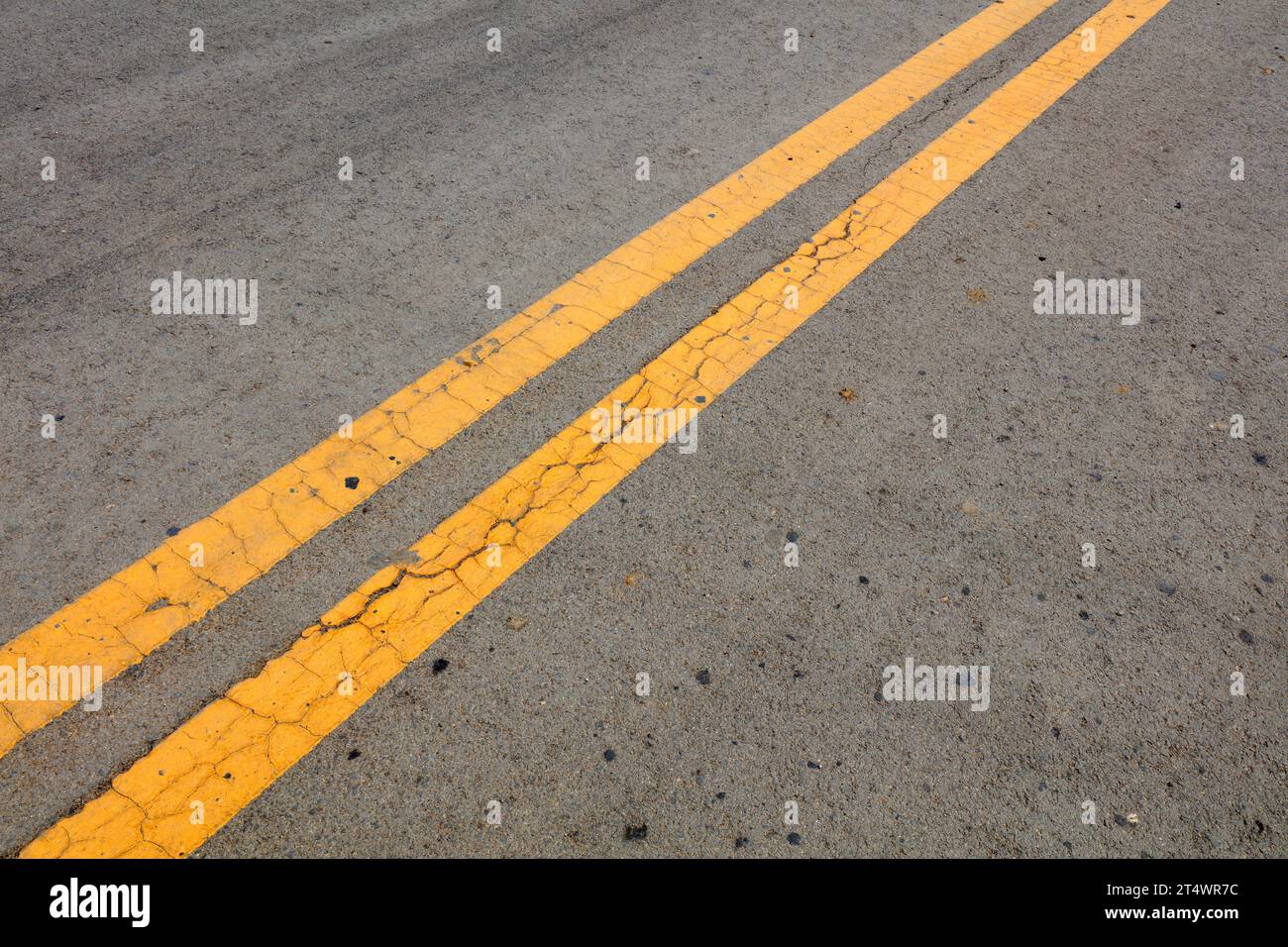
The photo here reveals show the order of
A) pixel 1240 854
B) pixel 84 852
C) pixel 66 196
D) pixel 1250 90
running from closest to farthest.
→ pixel 84 852 < pixel 1240 854 < pixel 66 196 < pixel 1250 90

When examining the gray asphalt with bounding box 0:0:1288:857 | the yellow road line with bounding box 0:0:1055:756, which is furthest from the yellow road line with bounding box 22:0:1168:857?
the yellow road line with bounding box 0:0:1055:756

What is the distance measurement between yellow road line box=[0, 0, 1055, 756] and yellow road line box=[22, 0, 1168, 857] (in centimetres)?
30

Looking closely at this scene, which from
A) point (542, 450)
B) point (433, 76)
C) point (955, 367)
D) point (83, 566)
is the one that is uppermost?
point (433, 76)

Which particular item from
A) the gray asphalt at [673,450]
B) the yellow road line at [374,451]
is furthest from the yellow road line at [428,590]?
the yellow road line at [374,451]

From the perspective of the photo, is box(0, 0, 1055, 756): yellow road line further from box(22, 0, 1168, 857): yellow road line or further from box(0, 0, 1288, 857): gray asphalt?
box(22, 0, 1168, 857): yellow road line

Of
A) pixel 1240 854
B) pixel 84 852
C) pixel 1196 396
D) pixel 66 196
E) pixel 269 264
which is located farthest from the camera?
pixel 66 196

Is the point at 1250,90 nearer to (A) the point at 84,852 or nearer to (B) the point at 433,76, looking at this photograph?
(B) the point at 433,76

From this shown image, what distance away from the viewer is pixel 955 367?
3.84 meters

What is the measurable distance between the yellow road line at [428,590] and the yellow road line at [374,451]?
0.30 metres

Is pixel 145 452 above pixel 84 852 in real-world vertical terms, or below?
above

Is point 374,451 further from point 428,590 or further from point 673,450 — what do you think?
point 673,450

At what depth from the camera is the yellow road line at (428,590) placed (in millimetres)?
2473
